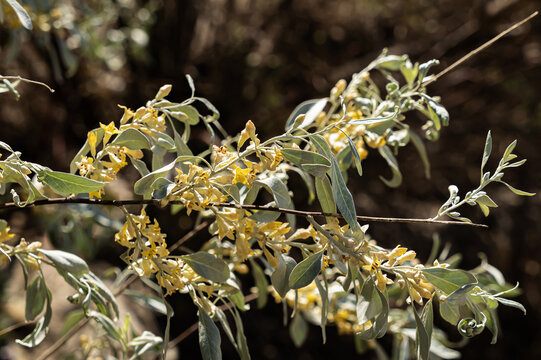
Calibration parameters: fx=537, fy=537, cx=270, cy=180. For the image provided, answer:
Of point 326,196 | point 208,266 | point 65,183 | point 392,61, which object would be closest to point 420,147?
point 392,61

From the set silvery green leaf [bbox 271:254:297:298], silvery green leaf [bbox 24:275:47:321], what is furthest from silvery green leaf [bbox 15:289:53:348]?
silvery green leaf [bbox 271:254:297:298]

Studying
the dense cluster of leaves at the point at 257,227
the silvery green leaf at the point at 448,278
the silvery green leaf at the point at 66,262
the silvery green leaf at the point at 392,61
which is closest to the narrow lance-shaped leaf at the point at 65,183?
the dense cluster of leaves at the point at 257,227

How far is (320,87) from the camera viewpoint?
77.0 inches

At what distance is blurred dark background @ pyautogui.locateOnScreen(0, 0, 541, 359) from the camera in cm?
190

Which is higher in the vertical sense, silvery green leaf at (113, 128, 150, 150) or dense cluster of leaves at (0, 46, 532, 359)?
silvery green leaf at (113, 128, 150, 150)

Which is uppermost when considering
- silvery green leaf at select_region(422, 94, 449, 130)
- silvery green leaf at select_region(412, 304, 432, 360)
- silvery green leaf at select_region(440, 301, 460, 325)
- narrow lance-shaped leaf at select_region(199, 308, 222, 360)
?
silvery green leaf at select_region(422, 94, 449, 130)

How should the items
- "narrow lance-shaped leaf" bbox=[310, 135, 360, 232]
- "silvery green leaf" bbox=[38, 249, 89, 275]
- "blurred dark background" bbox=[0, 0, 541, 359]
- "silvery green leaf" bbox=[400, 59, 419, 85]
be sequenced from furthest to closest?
"blurred dark background" bbox=[0, 0, 541, 359]
"silvery green leaf" bbox=[400, 59, 419, 85]
"silvery green leaf" bbox=[38, 249, 89, 275]
"narrow lance-shaped leaf" bbox=[310, 135, 360, 232]

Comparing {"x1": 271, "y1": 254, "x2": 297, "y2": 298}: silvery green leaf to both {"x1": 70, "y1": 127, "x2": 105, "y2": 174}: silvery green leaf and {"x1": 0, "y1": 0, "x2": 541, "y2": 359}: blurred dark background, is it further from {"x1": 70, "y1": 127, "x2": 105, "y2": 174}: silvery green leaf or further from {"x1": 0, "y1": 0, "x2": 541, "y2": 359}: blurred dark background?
{"x1": 0, "y1": 0, "x2": 541, "y2": 359}: blurred dark background

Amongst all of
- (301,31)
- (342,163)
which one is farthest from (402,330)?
(301,31)

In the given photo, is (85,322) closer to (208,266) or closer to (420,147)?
(208,266)

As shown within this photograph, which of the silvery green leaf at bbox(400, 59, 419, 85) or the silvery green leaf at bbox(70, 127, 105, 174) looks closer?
the silvery green leaf at bbox(70, 127, 105, 174)

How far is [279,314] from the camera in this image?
2072mm

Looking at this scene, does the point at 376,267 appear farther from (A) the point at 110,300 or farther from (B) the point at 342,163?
(A) the point at 110,300

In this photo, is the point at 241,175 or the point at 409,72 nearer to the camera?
the point at 241,175
